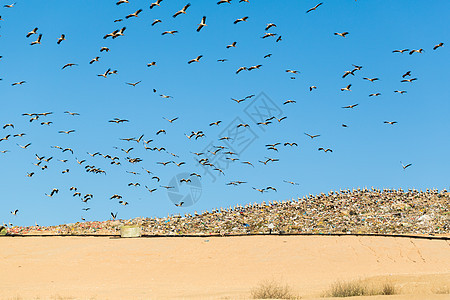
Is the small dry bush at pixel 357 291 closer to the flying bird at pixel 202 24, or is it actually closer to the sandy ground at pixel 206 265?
the sandy ground at pixel 206 265

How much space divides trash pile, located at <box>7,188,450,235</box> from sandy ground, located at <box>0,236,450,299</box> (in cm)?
611

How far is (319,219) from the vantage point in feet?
143

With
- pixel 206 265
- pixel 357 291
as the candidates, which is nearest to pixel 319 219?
pixel 206 265

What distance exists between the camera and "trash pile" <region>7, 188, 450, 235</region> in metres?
41.3

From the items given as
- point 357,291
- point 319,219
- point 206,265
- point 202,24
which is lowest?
point 357,291

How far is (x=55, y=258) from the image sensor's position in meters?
32.8

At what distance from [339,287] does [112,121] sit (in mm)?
24738

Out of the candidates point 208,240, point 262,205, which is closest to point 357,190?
point 262,205

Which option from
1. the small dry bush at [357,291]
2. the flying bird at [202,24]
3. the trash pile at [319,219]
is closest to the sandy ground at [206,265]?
the small dry bush at [357,291]

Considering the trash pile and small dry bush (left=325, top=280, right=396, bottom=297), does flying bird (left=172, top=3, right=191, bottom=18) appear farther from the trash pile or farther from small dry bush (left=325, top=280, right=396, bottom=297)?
the trash pile

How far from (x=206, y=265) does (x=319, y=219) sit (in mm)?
16354

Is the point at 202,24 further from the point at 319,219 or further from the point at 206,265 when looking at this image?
the point at 319,219

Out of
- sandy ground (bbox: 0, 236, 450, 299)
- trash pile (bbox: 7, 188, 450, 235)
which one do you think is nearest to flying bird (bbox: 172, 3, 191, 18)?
sandy ground (bbox: 0, 236, 450, 299)

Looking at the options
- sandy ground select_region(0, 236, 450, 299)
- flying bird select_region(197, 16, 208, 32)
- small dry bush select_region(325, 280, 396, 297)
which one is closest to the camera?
small dry bush select_region(325, 280, 396, 297)
